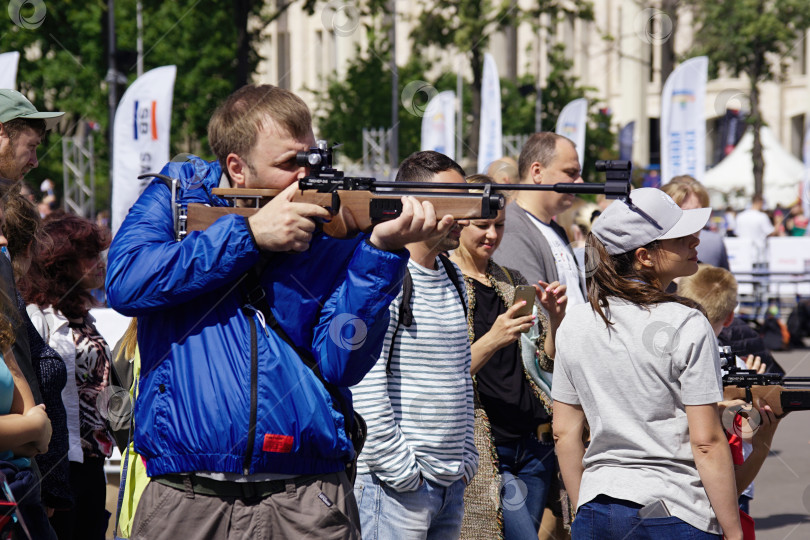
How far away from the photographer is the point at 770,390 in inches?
144

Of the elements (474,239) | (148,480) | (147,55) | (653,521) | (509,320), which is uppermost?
(147,55)

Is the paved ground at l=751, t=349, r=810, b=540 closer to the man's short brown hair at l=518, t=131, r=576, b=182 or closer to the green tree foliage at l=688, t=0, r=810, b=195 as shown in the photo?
the man's short brown hair at l=518, t=131, r=576, b=182

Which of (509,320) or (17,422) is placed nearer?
(17,422)

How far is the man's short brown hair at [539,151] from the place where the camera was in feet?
19.4

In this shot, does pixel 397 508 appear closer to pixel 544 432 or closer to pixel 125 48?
pixel 544 432

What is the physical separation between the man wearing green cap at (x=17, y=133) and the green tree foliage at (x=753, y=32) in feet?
100

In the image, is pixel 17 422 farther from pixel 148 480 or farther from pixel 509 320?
pixel 509 320

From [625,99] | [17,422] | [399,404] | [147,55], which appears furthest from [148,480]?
[625,99]

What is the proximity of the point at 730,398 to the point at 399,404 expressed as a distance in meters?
1.18

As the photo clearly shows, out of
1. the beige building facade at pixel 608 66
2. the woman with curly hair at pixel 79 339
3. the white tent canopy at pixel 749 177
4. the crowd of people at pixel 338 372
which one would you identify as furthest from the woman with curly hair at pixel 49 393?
the beige building facade at pixel 608 66

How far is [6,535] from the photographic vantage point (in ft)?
9.87

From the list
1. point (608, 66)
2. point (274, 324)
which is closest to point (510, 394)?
point (274, 324)

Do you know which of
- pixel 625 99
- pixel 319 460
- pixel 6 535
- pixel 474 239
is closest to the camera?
pixel 319 460

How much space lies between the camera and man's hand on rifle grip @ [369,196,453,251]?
2621mm
